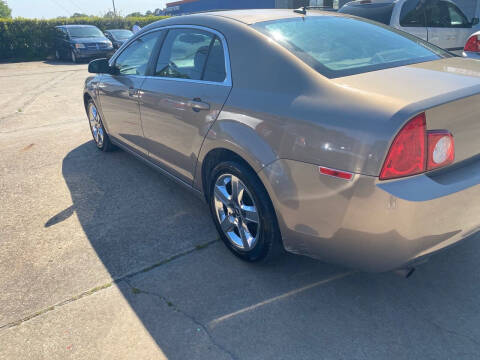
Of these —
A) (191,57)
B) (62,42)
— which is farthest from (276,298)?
(62,42)

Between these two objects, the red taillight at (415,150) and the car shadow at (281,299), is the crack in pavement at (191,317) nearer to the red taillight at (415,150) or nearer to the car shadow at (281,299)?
the car shadow at (281,299)

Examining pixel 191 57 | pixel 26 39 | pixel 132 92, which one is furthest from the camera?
pixel 26 39

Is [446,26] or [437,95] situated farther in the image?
[446,26]

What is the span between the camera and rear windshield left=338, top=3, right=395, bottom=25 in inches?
284

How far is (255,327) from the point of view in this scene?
7.45 ft

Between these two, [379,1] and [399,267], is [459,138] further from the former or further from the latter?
[379,1]

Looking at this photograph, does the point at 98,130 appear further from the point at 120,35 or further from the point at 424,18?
the point at 120,35

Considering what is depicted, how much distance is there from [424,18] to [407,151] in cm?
661

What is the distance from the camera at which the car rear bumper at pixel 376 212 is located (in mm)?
1877

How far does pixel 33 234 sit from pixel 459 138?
127 inches

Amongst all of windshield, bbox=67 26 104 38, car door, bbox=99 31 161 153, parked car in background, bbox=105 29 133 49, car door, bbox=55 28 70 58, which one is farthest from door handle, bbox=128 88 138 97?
parked car in background, bbox=105 29 133 49

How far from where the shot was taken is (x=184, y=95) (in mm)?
3057

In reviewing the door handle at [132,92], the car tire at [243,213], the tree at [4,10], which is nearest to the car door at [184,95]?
the door handle at [132,92]

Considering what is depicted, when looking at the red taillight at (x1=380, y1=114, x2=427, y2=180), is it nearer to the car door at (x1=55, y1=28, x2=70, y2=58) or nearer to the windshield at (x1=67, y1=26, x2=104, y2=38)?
the windshield at (x1=67, y1=26, x2=104, y2=38)
